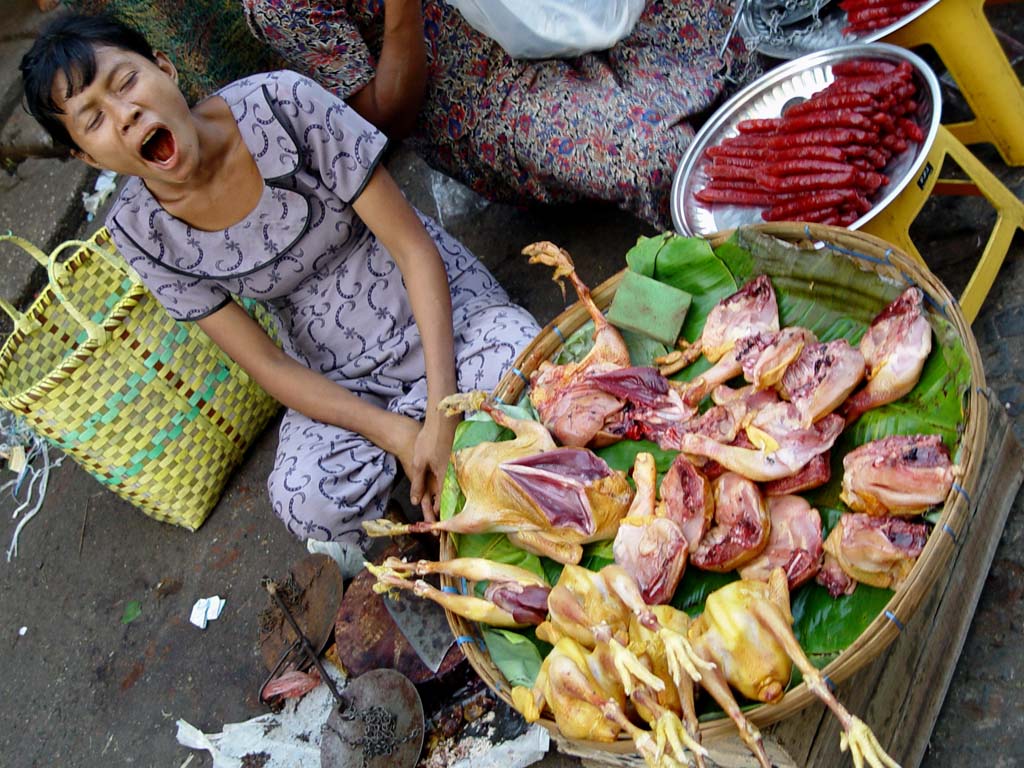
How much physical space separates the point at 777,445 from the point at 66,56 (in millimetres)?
2019

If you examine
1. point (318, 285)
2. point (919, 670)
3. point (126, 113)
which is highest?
point (126, 113)

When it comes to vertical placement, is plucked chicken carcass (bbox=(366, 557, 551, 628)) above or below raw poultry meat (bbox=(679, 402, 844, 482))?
above

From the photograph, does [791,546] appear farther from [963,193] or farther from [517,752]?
[963,193]

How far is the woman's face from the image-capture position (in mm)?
2381

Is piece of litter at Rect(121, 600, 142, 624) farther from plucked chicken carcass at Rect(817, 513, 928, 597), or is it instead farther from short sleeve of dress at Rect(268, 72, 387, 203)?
plucked chicken carcass at Rect(817, 513, 928, 597)

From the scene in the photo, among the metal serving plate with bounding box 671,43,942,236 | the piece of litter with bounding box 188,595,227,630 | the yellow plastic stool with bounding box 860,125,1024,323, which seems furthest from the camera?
the piece of litter with bounding box 188,595,227,630

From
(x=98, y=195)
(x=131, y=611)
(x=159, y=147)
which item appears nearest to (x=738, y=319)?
(x=159, y=147)

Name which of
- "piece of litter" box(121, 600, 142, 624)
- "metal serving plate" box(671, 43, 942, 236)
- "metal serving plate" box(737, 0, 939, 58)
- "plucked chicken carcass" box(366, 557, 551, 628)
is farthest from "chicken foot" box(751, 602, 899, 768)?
"piece of litter" box(121, 600, 142, 624)

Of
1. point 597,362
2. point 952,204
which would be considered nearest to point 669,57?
point 952,204

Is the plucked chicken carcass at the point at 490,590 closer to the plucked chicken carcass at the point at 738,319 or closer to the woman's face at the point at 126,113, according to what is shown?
the plucked chicken carcass at the point at 738,319

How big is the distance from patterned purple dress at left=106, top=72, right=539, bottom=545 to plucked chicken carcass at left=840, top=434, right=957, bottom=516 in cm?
126

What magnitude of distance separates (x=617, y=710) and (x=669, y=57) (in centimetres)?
245

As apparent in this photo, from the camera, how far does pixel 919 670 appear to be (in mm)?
2197

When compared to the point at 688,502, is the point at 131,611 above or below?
below
